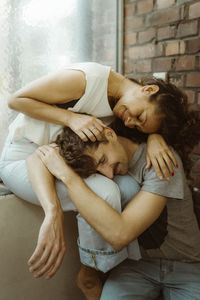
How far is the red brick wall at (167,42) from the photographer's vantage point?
1.45 meters

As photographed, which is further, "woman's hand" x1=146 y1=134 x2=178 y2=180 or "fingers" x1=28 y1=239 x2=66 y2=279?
"woman's hand" x1=146 y1=134 x2=178 y2=180

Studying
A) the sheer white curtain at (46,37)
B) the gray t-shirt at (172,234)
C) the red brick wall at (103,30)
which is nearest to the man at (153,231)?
the gray t-shirt at (172,234)

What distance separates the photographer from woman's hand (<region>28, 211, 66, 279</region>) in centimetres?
90

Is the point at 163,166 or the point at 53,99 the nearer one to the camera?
the point at 163,166

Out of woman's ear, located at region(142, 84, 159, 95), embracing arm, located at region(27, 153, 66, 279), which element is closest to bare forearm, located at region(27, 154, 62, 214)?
embracing arm, located at region(27, 153, 66, 279)

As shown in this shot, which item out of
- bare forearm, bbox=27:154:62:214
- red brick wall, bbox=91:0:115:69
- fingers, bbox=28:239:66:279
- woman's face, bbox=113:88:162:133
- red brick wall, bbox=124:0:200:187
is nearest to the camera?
fingers, bbox=28:239:66:279

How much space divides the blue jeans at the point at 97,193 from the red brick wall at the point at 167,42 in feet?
1.92

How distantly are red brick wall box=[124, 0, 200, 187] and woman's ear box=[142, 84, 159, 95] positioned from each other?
29 centimetres

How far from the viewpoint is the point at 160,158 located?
3.60ft

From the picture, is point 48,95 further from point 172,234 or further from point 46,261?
point 172,234

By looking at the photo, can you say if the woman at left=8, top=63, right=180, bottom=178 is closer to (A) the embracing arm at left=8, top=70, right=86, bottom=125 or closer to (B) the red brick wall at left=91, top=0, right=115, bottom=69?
(A) the embracing arm at left=8, top=70, right=86, bottom=125

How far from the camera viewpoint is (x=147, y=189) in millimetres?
1033

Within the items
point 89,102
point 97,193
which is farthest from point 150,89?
point 97,193

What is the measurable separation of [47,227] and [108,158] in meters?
0.35
